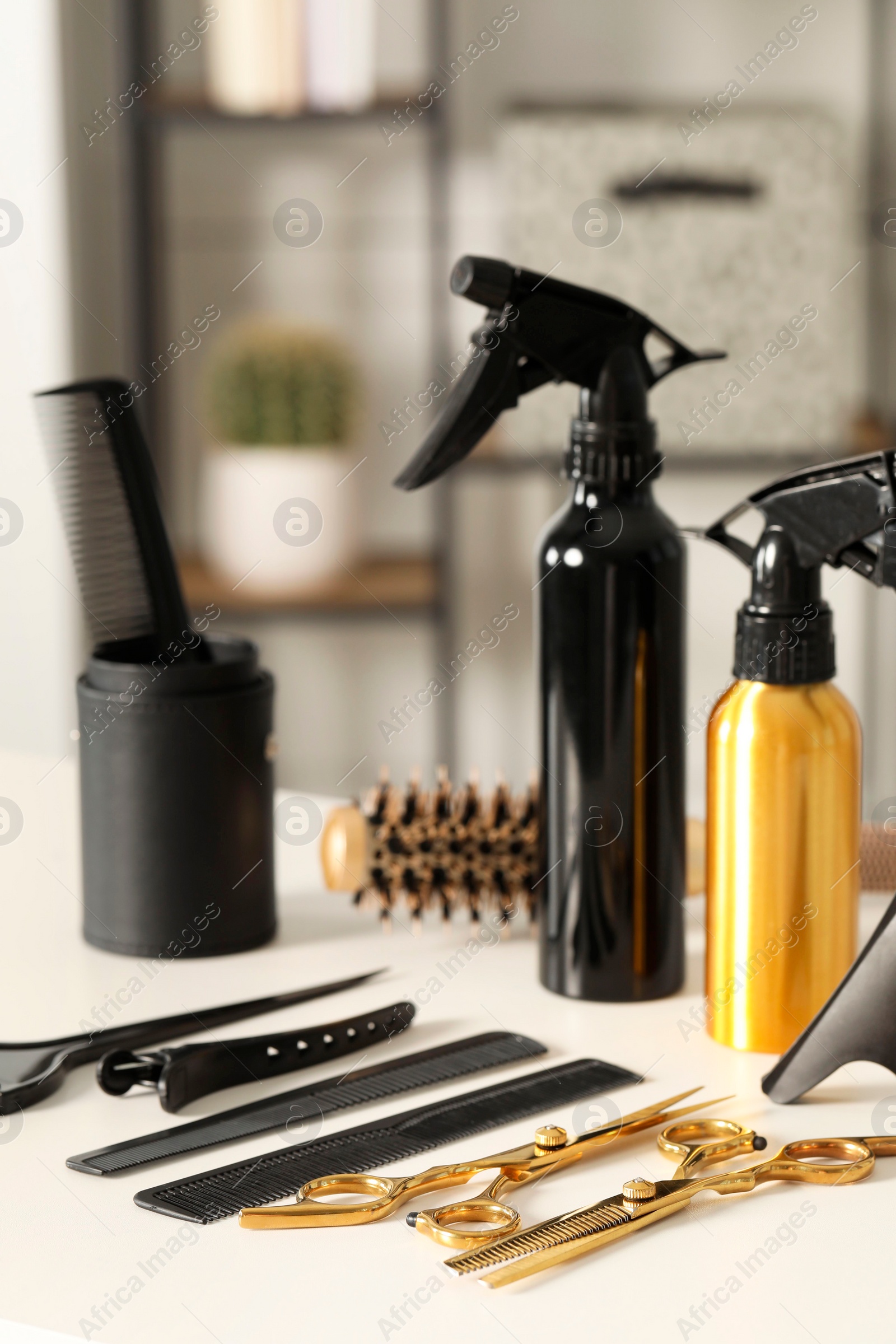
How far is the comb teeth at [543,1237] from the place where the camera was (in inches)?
20.2

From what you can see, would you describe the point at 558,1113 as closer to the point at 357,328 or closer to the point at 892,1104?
the point at 892,1104

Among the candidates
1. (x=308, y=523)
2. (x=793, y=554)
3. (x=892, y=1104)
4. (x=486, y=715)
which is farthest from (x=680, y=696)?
(x=486, y=715)

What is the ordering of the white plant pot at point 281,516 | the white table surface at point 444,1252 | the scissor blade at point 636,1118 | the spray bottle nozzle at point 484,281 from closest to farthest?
the white table surface at point 444,1252, the scissor blade at point 636,1118, the spray bottle nozzle at point 484,281, the white plant pot at point 281,516

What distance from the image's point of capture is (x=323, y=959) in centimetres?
86

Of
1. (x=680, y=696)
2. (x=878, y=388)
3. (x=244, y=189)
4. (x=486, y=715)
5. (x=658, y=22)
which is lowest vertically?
(x=486, y=715)

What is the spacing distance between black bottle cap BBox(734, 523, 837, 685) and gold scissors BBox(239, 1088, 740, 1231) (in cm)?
22

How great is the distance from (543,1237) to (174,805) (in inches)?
14.7

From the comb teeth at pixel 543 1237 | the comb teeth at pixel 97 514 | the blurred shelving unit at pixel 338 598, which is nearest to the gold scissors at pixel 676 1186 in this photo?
the comb teeth at pixel 543 1237

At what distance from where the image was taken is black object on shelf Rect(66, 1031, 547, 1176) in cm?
61

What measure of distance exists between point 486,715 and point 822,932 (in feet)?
5.76

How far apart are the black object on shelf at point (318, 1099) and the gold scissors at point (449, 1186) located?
2.7 inches

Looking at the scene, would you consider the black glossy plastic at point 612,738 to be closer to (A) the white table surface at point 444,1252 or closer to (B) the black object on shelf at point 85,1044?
(A) the white table surface at point 444,1252

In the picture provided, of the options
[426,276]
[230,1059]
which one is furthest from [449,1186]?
[426,276]

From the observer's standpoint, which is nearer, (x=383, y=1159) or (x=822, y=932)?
(x=383, y=1159)
